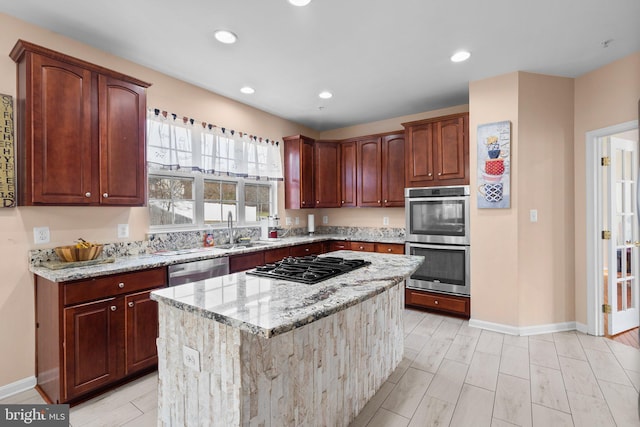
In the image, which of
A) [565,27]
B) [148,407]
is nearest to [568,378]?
[565,27]

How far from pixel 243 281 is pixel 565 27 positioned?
10.1 ft

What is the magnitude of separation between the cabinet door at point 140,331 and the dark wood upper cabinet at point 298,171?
100 inches

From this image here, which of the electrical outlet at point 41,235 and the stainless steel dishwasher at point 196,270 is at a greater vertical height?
the electrical outlet at point 41,235

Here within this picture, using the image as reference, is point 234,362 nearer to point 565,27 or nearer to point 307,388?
point 307,388

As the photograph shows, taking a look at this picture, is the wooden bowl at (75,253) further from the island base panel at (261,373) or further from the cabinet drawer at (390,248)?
the cabinet drawer at (390,248)

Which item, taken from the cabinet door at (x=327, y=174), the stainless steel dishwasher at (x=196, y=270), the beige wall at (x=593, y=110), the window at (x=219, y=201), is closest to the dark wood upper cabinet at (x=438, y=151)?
the beige wall at (x=593, y=110)

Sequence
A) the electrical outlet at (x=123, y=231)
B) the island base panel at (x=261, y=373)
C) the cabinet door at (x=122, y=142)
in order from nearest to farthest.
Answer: the island base panel at (x=261, y=373)
the cabinet door at (x=122, y=142)
the electrical outlet at (x=123, y=231)

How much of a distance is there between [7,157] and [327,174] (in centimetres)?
355

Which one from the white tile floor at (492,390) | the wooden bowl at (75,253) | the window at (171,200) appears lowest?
the white tile floor at (492,390)

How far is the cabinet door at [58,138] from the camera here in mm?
2031

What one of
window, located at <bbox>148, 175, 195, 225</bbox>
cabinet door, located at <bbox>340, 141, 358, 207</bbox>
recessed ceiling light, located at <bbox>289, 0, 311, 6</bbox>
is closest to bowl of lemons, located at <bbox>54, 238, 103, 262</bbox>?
window, located at <bbox>148, 175, 195, 225</bbox>

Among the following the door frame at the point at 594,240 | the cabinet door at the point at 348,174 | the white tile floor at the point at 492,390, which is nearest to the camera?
the white tile floor at the point at 492,390

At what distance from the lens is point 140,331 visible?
230cm

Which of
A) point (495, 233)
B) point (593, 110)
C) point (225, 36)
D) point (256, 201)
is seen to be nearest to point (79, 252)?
point (225, 36)
